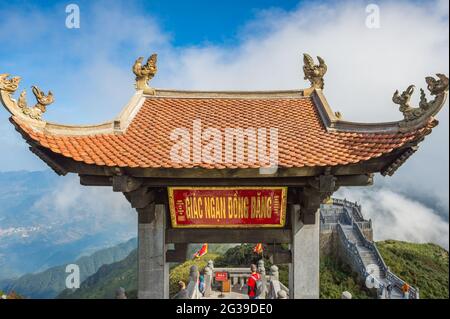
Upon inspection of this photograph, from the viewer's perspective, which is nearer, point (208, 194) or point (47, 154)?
point (47, 154)

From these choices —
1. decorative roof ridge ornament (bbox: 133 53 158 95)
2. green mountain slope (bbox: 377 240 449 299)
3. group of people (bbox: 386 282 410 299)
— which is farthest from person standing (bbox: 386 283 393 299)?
decorative roof ridge ornament (bbox: 133 53 158 95)

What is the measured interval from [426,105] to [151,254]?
612 centimetres

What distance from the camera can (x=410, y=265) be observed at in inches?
1316

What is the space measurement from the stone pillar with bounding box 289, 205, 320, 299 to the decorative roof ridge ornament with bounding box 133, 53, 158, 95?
531 centimetres

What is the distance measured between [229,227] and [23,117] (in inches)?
181

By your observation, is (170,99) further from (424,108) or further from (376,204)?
(376,204)

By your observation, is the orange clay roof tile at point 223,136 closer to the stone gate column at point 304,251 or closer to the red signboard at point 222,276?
the stone gate column at point 304,251

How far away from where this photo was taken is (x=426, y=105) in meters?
5.83

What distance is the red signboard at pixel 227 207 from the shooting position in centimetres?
701

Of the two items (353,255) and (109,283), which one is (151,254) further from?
(109,283)

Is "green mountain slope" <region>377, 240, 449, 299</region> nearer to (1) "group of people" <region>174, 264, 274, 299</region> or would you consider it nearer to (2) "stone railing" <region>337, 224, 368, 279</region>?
(2) "stone railing" <region>337, 224, 368, 279</region>

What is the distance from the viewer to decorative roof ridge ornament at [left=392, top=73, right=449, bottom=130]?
5.67 meters

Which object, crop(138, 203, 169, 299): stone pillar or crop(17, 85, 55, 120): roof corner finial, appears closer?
crop(17, 85, 55, 120): roof corner finial
